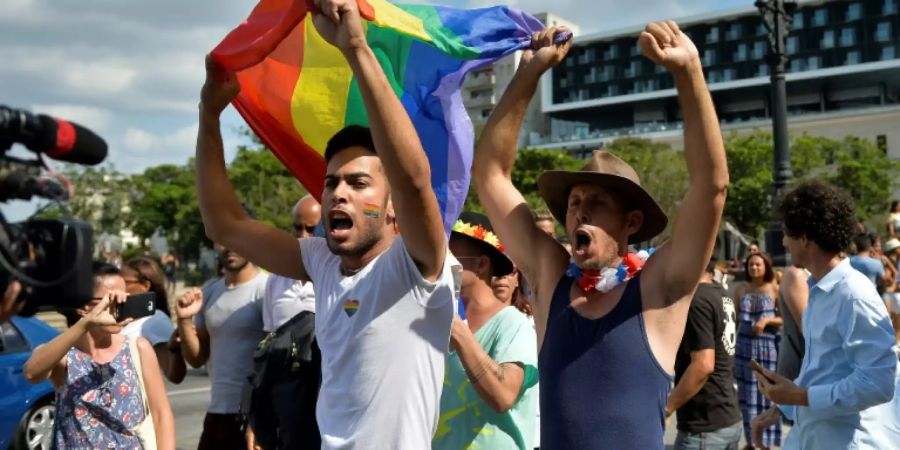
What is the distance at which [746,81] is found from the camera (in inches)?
3986

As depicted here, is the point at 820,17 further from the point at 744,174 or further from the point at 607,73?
the point at 744,174

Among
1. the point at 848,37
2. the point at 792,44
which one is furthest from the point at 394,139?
the point at 792,44

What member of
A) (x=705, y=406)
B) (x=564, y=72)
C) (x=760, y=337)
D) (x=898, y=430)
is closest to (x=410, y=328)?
(x=898, y=430)

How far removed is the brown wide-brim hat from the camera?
3326 mm

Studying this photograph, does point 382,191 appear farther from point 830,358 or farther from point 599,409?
point 830,358

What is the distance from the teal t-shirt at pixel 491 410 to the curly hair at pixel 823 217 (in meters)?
1.37

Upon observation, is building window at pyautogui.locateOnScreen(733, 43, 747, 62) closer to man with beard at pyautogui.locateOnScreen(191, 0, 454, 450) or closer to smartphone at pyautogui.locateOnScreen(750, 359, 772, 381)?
smartphone at pyautogui.locateOnScreen(750, 359, 772, 381)

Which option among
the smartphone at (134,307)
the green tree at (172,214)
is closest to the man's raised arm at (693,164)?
the smartphone at (134,307)

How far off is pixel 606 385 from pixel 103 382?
8.42 ft

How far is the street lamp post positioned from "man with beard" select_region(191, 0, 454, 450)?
37.9ft

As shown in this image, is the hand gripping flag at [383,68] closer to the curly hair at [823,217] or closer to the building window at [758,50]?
the curly hair at [823,217]

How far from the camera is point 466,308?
424cm

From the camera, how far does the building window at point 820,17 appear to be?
323 feet

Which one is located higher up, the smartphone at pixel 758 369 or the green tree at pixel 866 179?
the smartphone at pixel 758 369
